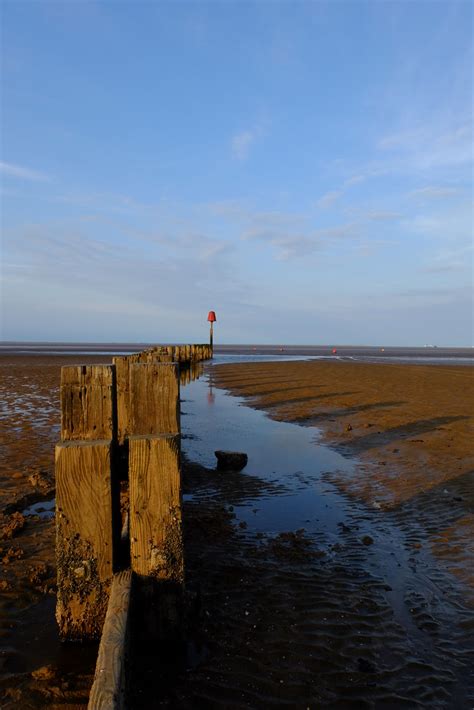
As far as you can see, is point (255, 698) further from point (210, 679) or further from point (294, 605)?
point (294, 605)

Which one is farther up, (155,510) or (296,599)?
(155,510)

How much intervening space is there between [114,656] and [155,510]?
2.86 ft

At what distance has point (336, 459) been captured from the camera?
864cm

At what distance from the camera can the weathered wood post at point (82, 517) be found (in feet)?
9.51

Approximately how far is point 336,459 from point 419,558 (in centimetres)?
397

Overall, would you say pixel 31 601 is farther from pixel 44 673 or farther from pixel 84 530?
pixel 84 530

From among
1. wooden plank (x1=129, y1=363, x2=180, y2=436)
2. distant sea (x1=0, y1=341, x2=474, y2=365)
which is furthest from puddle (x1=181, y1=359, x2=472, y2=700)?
distant sea (x1=0, y1=341, x2=474, y2=365)

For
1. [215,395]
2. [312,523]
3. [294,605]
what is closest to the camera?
[294,605]

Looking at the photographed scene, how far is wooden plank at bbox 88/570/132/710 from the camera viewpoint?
1.99 metres

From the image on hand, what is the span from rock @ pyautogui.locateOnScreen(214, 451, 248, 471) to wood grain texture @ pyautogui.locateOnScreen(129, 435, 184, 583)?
470 centimetres

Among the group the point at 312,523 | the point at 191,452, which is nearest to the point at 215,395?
the point at 191,452

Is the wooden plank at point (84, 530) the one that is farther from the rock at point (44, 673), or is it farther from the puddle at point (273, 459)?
the puddle at point (273, 459)

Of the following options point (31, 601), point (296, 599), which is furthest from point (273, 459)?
point (31, 601)

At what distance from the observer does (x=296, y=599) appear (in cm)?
385
